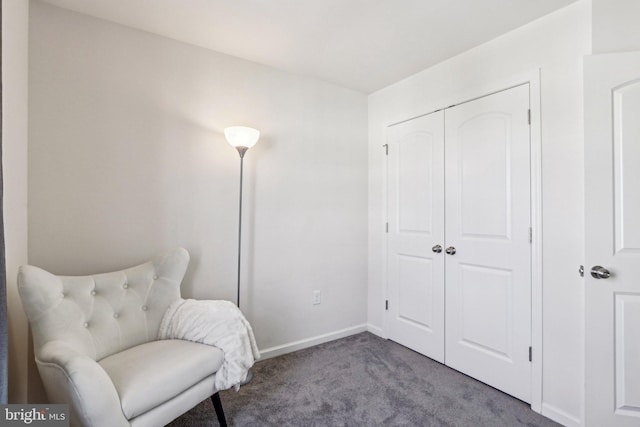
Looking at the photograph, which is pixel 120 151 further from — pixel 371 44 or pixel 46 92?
pixel 371 44

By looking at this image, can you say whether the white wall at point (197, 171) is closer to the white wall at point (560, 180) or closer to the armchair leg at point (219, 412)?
the armchair leg at point (219, 412)

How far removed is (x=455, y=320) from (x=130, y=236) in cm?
236

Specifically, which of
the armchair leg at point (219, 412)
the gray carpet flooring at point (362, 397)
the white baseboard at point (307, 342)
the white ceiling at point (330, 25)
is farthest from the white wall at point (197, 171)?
the armchair leg at point (219, 412)

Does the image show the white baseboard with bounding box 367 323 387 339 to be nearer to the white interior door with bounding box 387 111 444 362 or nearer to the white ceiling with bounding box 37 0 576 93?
the white interior door with bounding box 387 111 444 362

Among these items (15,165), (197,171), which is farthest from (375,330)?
(15,165)

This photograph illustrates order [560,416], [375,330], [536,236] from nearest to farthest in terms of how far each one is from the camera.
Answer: [560,416] → [536,236] → [375,330]

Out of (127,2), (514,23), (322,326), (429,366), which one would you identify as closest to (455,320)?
(429,366)

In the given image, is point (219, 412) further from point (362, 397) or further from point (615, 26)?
point (615, 26)

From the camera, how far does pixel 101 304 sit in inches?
66.1

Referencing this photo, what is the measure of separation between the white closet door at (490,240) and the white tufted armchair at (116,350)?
5.65ft
